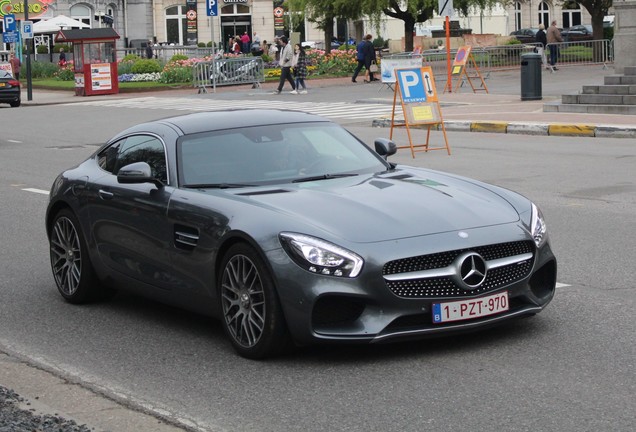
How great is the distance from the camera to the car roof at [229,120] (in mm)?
7938

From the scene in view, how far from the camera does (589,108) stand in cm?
2580

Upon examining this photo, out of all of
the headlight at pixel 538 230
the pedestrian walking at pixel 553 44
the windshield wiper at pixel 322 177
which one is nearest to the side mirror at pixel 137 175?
the windshield wiper at pixel 322 177

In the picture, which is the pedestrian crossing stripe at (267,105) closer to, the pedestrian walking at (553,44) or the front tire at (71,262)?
the pedestrian walking at (553,44)

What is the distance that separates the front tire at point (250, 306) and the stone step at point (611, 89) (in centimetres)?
2026

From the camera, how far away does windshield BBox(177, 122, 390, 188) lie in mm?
7570

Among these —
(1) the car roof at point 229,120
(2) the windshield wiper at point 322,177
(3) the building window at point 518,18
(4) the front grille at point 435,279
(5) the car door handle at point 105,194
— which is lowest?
(4) the front grille at point 435,279

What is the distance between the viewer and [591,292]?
8.12m

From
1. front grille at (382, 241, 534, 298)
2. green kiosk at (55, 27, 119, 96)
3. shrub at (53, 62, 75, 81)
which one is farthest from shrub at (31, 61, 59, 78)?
front grille at (382, 241, 534, 298)

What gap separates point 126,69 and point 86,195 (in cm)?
4599

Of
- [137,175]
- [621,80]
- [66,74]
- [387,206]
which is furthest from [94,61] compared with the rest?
[387,206]

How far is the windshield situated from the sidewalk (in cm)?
1374

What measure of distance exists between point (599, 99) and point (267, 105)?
34.1ft

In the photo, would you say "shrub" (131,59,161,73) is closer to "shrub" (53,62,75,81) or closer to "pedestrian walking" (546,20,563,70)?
"shrub" (53,62,75,81)

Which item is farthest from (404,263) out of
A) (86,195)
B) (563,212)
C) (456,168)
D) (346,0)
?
(346,0)
